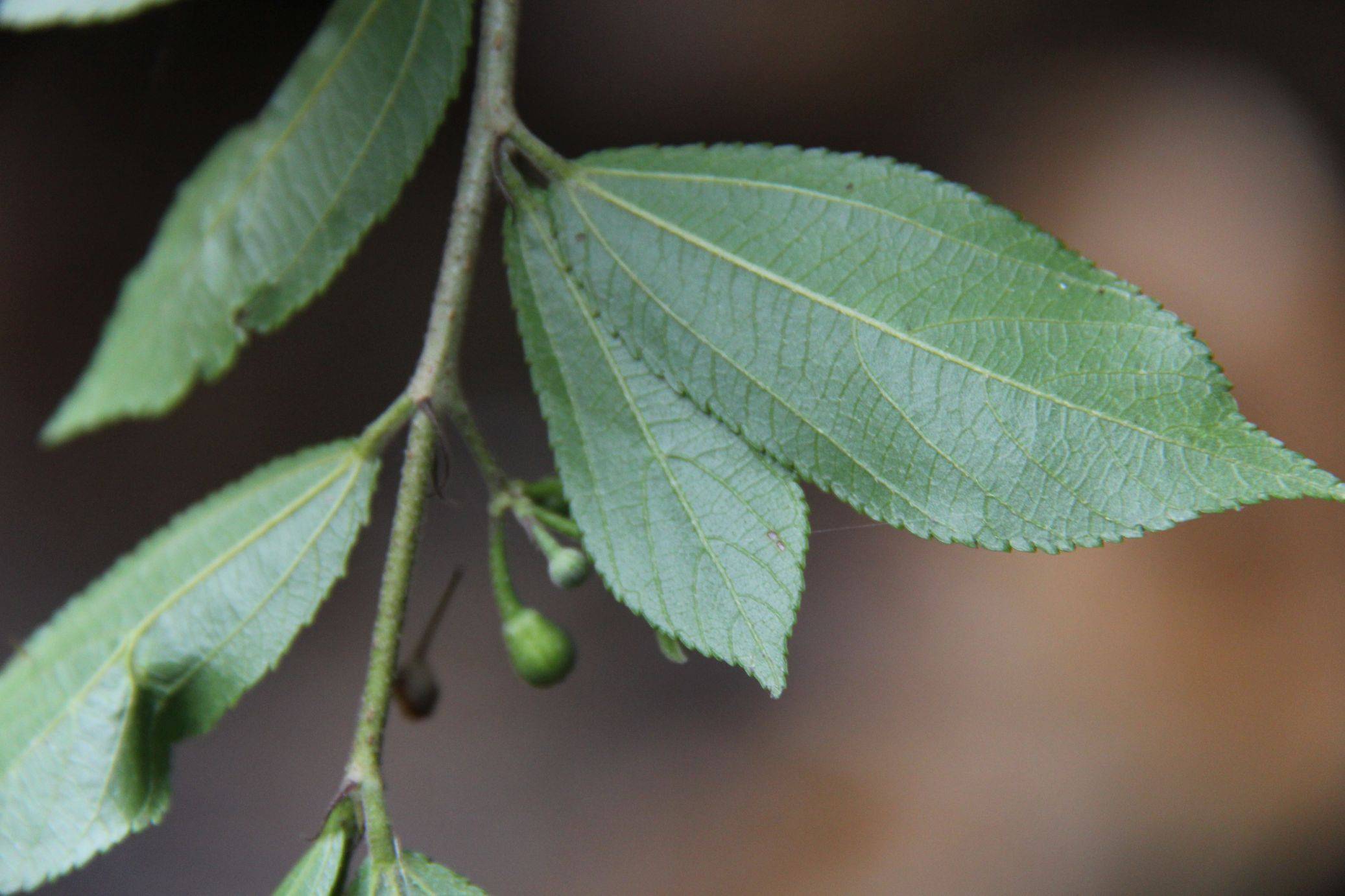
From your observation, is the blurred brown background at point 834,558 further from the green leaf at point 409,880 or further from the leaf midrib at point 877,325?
the green leaf at point 409,880

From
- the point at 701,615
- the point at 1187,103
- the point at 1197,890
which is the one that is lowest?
the point at 1197,890

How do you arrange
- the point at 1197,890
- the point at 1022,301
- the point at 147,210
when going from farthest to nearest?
1. the point at 1197,890
2. the point at 147,210
3. the point at 1022,301

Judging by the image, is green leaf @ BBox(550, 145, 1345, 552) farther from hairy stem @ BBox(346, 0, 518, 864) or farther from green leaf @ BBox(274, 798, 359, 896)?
green leaf @ BBox(274, 798, 359, 896)

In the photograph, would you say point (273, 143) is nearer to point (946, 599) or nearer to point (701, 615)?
point (701, 615)

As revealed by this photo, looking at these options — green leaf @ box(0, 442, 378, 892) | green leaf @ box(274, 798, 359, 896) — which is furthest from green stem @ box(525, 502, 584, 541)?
green leaf @ box(274, 798, 359, 896)

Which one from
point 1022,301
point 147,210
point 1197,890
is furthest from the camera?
point 1197,890

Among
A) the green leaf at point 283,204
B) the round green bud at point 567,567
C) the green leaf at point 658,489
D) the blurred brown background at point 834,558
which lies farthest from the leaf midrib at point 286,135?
the blurred brown background at point 834,558

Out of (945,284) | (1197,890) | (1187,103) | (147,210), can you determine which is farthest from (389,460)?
(1197,890)
